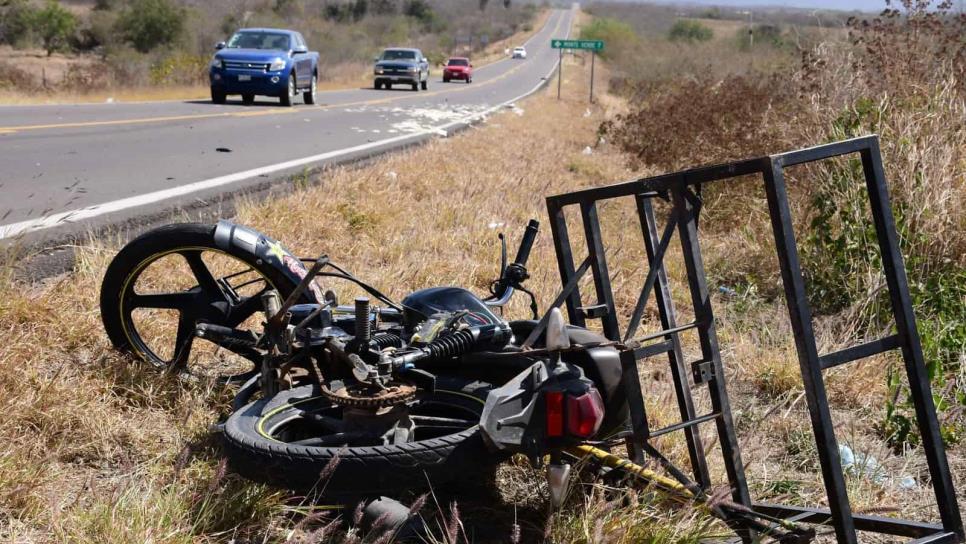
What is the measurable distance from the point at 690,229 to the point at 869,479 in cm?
171

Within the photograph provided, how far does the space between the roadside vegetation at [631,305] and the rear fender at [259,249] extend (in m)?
0.55

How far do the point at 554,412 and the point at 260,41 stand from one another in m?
21.4

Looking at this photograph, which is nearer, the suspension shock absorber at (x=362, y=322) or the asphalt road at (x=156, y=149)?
the suspension shock absorber at (x=362, y=322)

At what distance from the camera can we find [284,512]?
2.79 metres

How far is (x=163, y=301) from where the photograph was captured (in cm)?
381

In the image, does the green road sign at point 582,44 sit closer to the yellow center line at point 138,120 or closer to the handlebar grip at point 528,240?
the yellow center line at point 138,120

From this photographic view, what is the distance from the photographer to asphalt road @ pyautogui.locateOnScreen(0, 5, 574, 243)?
22.8 ft

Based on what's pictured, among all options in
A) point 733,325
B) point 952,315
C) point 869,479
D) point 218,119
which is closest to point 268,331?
→ point 869,479

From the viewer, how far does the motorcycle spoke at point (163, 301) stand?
3789 millimetres

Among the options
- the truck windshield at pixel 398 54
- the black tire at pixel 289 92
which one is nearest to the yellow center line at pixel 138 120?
the black tire at pixel 289 92

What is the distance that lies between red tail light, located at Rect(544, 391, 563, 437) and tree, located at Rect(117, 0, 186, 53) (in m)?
57.8

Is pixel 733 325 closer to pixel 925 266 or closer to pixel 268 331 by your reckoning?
pixel 925 266

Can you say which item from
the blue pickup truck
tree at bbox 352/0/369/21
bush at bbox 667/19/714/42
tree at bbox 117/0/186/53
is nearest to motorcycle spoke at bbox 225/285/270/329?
the blue pickup truck

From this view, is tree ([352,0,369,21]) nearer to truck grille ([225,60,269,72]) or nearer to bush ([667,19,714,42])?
bush ([667,19,714,42])
